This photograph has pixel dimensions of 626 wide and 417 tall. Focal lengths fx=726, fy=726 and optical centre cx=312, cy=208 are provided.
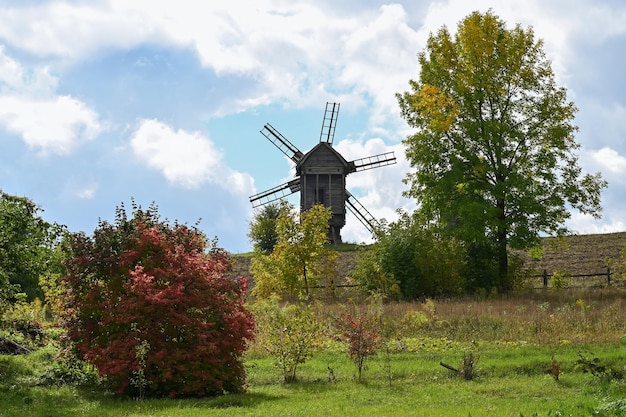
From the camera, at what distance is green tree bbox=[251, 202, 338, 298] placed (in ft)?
126

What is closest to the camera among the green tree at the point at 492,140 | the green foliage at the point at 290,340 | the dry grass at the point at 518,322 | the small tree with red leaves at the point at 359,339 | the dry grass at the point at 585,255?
the small tree with red leaves at the point at 359,339

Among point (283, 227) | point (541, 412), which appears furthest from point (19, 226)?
point (283, 227)

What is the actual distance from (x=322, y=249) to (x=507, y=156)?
428 inches

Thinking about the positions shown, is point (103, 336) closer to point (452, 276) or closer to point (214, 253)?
point (214, 253)

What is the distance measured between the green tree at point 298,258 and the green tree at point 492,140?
19.0ft

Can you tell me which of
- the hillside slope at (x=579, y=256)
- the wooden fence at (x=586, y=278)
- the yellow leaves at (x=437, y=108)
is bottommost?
the wooden fence at (x=586, y=278)

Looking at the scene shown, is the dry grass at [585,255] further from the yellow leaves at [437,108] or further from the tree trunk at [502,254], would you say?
the yellow leaves at [437,108]

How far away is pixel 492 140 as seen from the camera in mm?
33906

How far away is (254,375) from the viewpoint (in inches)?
749

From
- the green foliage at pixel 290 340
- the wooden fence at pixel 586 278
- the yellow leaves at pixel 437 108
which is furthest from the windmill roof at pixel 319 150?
the green foliage at pixel 290 340

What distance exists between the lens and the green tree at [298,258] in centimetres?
3847

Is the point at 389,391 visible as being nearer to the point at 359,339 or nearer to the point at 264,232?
the point at 359,339

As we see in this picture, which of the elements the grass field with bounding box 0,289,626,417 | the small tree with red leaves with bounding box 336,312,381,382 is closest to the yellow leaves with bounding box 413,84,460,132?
the grass field with bounding box 0,289,626,417

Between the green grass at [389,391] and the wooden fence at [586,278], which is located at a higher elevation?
the wooden fence at [586,278]
